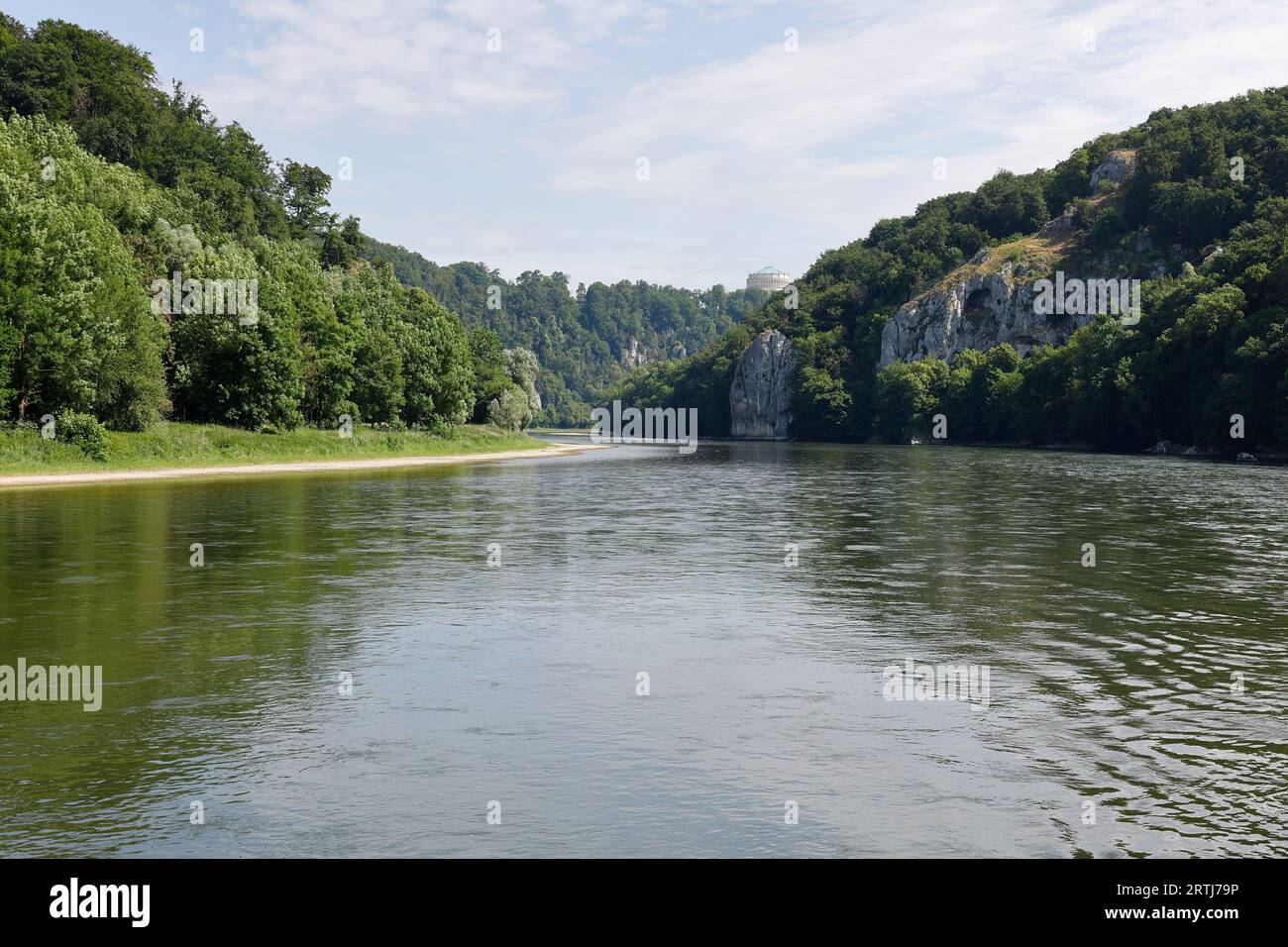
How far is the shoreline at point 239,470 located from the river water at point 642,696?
2574 centimetres

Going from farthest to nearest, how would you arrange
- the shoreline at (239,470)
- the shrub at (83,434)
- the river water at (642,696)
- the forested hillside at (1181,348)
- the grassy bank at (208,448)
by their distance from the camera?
the forested hillside at (1181,348) → the shrub at (83,434) → the grassy bank at (208,448) → the shoreline at (239,470) → the river water at (642,696)

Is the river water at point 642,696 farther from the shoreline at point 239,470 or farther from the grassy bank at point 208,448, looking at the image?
the grassy bank at point 208,448

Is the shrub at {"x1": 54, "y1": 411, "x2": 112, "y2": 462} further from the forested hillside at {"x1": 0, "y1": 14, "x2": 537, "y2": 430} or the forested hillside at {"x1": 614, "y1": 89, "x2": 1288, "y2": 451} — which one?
the forested hillside at {"x1": 614, "y1": 89, "x2": 1288, "y2": 451}

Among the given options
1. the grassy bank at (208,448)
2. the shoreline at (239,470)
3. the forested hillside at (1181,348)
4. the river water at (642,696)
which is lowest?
the river water at (642,696)

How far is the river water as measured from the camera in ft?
36.6

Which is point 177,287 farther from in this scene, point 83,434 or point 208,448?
point 83,434

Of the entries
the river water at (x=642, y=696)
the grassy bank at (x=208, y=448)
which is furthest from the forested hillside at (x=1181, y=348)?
the river water at (x=642, y=696)

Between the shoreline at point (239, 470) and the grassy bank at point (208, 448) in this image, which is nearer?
the shoreline at point (239, 470)

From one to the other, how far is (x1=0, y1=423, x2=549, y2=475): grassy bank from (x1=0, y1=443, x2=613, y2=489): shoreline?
945mm

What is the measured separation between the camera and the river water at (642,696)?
11.2m

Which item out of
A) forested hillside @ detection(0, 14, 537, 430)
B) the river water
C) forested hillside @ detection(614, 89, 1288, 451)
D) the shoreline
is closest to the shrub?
forested hillside @ detection(0, 14, 537, 430)
